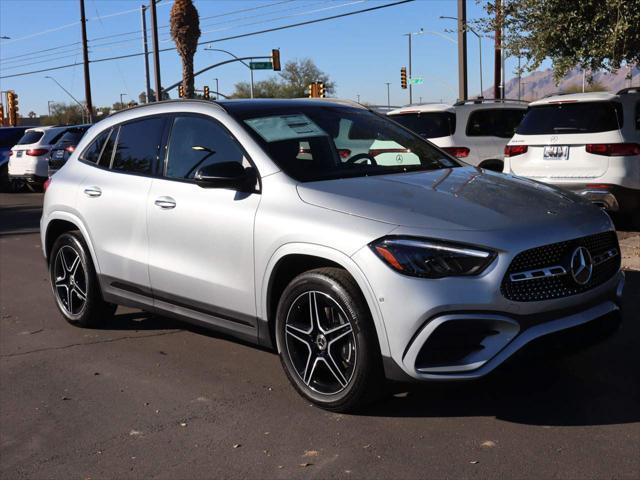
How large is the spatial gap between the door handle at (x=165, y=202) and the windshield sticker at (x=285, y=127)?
0.72m

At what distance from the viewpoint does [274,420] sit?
419 cm

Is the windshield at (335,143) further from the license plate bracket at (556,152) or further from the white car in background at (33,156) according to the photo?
the white car in background at (33,156)

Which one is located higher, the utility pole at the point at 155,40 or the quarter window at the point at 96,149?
the utility pole at the point at 155,40

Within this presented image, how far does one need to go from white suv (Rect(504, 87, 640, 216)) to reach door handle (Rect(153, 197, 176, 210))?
19.1 feet

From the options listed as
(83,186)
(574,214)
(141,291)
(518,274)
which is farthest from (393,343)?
(83,186)

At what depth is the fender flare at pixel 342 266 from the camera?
12.4 feet

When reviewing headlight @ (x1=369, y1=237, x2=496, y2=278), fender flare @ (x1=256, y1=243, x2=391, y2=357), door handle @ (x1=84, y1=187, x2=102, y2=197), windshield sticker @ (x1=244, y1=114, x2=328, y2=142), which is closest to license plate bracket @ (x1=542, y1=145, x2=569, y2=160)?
windshield sticker @ (x1=244, y1=114, x2=328, y2=142)

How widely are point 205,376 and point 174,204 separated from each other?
1.13 metres

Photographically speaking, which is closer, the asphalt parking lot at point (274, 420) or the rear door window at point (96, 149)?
the asphalt parking lot at point (274, 420)

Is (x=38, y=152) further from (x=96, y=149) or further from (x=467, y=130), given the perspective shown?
(x=96, y=149)

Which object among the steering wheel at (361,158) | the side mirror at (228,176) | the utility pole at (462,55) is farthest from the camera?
the utility pole at (462,55)

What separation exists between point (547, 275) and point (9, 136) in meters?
21.6

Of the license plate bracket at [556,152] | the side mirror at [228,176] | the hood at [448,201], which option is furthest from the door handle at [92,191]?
the license plate bracket at [556,152]

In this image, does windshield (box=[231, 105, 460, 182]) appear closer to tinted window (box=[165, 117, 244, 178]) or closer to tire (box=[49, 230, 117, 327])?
tinted window (box=[165, 117, 244, 178])
